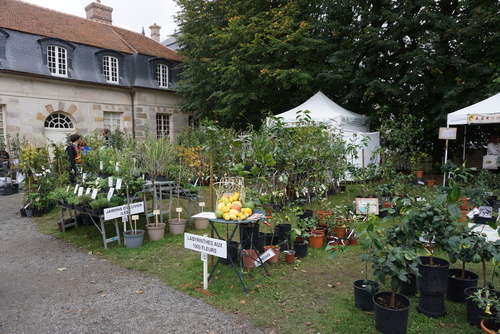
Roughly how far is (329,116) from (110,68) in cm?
1077

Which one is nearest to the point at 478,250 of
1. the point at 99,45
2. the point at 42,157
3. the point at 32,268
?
the point at 32,268

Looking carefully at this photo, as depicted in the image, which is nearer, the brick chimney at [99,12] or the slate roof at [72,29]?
the slate roof at [72,29]

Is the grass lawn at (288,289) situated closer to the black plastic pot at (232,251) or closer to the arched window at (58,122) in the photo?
the black plastic pot at (232,251)

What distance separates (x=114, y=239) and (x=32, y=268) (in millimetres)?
1144

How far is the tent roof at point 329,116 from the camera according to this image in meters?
10.5

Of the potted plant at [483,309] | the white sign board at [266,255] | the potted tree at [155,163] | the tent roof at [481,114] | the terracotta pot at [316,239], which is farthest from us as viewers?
the tent roof at [481,114]

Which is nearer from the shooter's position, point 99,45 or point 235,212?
point 235,212

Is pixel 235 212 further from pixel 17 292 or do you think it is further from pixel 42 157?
pixel 42 157

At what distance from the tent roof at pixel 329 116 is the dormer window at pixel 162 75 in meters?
8.34

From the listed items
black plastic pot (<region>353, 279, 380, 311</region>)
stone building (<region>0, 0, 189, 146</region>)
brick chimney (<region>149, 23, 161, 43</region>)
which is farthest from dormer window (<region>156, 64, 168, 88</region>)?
black plastic pot (<region>353, 279, 380, 311</region>)

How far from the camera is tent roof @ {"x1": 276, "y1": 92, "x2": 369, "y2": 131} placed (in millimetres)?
10453

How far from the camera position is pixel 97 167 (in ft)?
24.8

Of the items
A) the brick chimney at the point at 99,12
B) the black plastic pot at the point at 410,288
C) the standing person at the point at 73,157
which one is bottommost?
the black plastic pot at the point at 410,288

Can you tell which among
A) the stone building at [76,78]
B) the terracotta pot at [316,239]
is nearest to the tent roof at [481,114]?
the terracotta pot at [316,239]
